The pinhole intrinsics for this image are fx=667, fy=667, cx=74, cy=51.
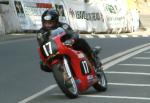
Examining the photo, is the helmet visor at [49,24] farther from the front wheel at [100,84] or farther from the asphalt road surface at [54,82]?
the front wheel at [100,84]

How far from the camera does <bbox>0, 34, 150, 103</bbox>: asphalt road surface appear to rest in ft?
36.0

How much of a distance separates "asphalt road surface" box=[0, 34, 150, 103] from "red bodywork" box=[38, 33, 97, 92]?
22 cm

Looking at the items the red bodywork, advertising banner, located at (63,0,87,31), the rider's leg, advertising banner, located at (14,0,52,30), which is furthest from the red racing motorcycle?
advertising banner, located at (63,0,87,31)

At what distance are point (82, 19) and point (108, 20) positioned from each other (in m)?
2.43

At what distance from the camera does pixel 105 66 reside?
16188 mm

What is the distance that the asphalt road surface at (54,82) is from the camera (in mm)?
10969

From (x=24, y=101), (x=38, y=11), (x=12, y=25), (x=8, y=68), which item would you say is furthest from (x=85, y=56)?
(x=38, y=11)

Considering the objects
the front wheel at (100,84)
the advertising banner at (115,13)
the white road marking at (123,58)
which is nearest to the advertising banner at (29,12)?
the advertising banner at (115,13)

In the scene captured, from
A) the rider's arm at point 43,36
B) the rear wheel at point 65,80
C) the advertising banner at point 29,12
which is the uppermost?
the rider's arm at point 43,36

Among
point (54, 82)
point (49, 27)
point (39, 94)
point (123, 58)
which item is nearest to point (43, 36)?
point (49, 27)

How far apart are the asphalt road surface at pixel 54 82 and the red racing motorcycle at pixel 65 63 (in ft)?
0.71

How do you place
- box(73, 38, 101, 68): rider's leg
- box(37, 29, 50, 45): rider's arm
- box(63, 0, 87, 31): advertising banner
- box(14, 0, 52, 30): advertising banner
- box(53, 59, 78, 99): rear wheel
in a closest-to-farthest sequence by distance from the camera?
1. box(53, 59, 78, 99): rear wheel
2. box(37, 29, 50, 45): rider's arm
3. box(73, 38, 101, 68): rider's leg
4. box(14, 0, 52, 30): advertising banner
5. box(63, 0, 87, 31): advertising banner

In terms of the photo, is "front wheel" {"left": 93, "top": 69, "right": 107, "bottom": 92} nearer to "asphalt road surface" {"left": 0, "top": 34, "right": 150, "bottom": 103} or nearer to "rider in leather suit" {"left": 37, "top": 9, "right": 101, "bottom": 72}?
"asphalt road surface" {"left": 0, "top": 34, "right": 150, "bottom": 103}

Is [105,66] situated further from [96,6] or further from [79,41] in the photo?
[96,6]
